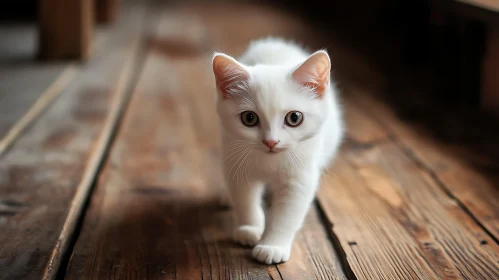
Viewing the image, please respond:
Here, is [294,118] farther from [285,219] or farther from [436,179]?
[436,179]

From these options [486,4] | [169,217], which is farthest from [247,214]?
[486,4]

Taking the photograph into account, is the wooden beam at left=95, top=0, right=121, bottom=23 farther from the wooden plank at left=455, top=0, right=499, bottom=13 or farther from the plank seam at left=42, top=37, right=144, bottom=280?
the wooden plank at left=455, top=0, right=499, bottom=13

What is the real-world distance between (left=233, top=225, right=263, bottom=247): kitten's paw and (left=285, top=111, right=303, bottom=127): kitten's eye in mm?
255

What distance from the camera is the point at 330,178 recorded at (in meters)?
1.45

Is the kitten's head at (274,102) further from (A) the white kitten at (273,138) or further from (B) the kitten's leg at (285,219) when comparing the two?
(B) the kitten's leg at (285,219)

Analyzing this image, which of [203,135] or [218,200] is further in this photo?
[203,135]

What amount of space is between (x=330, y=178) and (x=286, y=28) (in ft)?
6.70

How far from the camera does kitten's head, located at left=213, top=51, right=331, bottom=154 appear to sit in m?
0.98

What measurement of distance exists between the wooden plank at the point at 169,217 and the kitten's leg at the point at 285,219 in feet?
0.12

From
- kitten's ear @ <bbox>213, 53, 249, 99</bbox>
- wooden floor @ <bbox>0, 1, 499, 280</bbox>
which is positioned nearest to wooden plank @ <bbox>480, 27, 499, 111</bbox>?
wooden floor @ <bbox>0, 1, 499, 280</bbox>

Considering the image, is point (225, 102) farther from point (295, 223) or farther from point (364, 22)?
point (364, 22)

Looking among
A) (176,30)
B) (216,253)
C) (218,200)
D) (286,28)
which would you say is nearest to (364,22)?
(286,28)

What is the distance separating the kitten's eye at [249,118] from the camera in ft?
3.28

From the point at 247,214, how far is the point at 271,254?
140 millimetres
